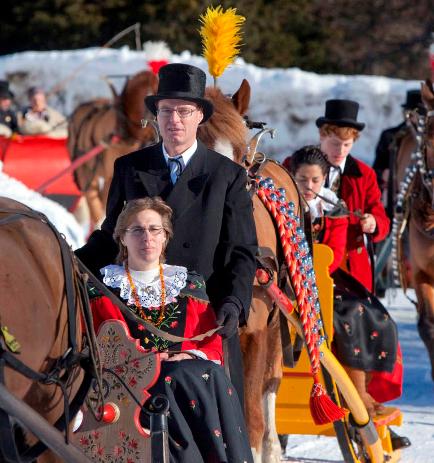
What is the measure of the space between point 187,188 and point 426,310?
3.46 metres

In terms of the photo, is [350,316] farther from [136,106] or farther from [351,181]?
[136,106]

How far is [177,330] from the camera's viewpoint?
4211 millimetres

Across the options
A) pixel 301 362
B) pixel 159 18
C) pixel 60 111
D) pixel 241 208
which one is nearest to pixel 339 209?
pixel 301 362

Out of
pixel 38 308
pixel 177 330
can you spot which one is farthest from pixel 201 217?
pixel 38 308

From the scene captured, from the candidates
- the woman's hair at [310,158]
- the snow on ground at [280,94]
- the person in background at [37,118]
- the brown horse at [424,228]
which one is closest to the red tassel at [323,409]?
the woman's hair at [310,158]

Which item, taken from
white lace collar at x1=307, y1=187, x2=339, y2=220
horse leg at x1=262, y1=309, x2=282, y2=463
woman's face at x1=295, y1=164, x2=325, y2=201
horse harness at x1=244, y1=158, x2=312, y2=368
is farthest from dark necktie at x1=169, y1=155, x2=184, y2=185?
white lace collar at x1=307, y1=187, x2=339, y2=220

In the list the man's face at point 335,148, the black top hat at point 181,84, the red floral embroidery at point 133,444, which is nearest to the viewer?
the red floral embroidery at point 133,444

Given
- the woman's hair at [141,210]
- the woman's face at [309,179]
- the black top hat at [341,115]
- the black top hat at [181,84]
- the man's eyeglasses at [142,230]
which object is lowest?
the woman's face at [309,179]

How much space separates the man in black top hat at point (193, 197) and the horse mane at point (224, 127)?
46 cm

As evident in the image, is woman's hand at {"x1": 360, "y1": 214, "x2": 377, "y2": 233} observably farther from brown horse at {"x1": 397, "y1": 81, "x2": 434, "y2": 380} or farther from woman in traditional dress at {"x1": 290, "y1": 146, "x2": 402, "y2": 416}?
brown horse at {"x1": 397, "y1": 81, "x2": 434, "y2": 380}

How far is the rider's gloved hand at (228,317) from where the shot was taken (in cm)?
424

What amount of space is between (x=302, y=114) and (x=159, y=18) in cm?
815

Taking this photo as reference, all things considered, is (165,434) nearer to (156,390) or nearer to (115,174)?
(156,390)

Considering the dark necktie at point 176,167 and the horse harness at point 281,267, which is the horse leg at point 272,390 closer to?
the horse harness at point 281,267
